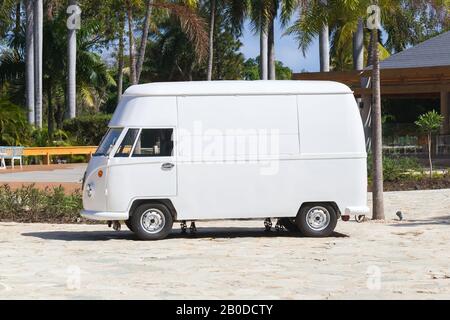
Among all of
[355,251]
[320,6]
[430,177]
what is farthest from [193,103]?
[430,177]

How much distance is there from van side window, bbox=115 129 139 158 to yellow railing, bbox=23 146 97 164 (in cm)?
2198

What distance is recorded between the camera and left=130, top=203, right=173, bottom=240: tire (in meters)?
14.8

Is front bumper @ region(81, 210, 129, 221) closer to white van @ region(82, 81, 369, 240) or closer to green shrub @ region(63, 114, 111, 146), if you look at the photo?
white van @ region(82, 81, 369, 240)

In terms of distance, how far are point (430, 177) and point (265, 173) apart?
13.0 m

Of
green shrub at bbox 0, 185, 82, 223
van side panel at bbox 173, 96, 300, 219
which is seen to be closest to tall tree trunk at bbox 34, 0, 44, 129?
green shrub at bbox 0, 185, 82, 223

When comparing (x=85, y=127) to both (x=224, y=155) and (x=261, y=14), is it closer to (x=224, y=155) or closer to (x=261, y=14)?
(x=261, y=14)

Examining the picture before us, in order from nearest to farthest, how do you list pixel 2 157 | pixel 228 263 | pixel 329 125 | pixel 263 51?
pixel 228 263 → pixel 329 125 → pixel 2 157 → pixel 263 51

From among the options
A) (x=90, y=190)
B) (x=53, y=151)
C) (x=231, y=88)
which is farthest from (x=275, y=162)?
(x=53, y=151)

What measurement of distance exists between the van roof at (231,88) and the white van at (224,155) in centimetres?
2

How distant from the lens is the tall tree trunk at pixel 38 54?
143 ft

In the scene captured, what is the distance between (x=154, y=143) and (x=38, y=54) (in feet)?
102

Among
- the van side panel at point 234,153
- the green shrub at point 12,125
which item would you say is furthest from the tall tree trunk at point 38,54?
the van side panel at point 234,153

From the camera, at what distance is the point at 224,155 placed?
14898 millimetres
